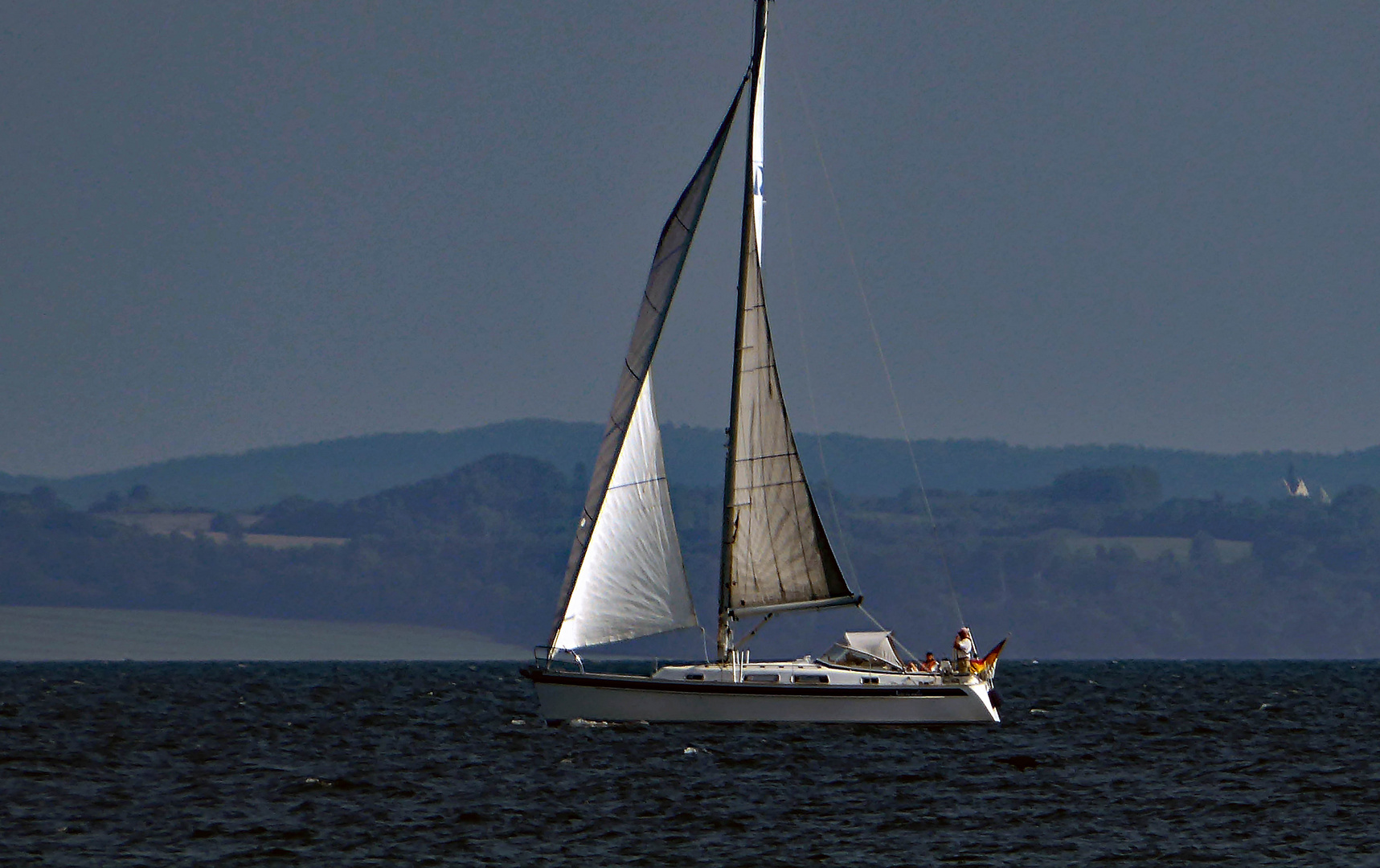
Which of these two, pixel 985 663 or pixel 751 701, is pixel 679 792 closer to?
pixel 751 701

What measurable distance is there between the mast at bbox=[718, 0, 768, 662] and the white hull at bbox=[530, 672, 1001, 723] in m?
1.78

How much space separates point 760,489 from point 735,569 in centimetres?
237

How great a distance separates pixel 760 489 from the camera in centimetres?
5031

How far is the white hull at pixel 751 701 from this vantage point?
48000mm

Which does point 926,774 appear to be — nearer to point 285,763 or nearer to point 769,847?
point 769,847

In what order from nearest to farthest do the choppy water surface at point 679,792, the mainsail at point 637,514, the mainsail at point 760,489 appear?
the choppy water surface at point 679,792
the mainsail at point 637,514
the mainsail at point 760,489

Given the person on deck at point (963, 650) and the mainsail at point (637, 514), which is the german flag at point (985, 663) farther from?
the mainsail at point (637, 514)

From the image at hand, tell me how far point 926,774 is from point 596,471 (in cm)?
1207

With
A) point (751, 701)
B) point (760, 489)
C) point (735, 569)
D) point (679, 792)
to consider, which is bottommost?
point (679, 792)

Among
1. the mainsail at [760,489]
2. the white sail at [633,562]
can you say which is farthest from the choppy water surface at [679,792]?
the mainsail at [760,489]

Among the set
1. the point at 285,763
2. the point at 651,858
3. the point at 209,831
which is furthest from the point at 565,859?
the point at 285,763

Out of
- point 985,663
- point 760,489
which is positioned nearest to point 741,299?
point 760,489

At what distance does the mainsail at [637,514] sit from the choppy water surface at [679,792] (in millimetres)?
3679

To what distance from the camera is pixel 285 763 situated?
153 ft
